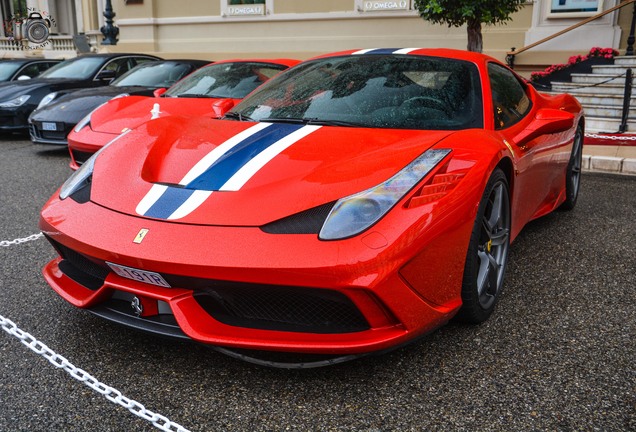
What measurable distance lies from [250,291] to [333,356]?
439mm

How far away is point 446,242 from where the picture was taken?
7.48ft

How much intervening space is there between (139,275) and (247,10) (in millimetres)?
14036

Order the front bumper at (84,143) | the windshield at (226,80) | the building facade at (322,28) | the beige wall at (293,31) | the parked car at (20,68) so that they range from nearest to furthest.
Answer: the front bumper at (84,143), the windshield at (226,80), the parked car at (20,68), the building facade at (322,28), the beige wall at (293,31)

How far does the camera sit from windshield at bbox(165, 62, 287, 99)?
6.40 metres

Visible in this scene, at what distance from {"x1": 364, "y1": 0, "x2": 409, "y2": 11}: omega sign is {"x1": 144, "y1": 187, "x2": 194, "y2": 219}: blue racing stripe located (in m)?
11.7

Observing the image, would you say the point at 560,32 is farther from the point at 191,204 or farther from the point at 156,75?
the point at 191,204

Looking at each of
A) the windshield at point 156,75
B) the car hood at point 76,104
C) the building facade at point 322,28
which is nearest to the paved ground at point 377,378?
the car hood at point 76,104

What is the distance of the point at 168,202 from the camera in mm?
2352

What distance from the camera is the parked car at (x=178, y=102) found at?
559cm

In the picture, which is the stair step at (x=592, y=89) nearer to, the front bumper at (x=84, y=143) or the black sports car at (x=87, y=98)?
the black sports car at (x=87, y=98)

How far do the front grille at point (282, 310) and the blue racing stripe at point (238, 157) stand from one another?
47cm

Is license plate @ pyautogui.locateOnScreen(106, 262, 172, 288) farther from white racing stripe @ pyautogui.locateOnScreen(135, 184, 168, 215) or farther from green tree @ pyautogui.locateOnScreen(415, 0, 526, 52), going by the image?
green tree @ pyautogui.locateOnScreen(415, 0, 526, 52)

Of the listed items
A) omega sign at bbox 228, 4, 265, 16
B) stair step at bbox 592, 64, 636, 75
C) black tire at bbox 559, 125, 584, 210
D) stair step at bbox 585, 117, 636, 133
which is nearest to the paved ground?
black tire at bbox 559, 125, 584, 210

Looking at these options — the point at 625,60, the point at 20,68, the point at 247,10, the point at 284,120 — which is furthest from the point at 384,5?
the point at 284,120
